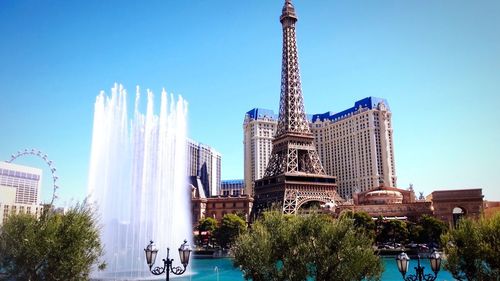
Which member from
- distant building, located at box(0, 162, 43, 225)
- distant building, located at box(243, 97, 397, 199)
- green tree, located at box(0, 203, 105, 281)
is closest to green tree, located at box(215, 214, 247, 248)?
green tree, located at box(0, 203, 105, 281)

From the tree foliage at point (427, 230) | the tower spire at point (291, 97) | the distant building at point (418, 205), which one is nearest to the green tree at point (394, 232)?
the tree foliage at point (427, 230)

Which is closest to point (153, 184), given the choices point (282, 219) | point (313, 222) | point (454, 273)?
point (282, 219)

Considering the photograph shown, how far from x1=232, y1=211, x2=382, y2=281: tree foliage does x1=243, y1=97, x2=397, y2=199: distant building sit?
12207cm

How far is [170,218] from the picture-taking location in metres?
40.3

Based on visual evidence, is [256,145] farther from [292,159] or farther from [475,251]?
[475,251]

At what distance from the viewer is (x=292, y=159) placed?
9638 centimetres

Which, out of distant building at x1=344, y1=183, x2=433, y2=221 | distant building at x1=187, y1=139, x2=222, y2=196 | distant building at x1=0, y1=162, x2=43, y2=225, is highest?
distant building at x1=187, y1=139, x2=222, y2=196

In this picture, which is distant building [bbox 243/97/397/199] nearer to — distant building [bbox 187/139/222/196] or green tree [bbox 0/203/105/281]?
distant building [bbox 187/139/222/196]

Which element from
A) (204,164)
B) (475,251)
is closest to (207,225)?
(475,251)

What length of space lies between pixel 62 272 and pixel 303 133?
80.8 meters

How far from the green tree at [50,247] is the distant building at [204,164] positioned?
444ft

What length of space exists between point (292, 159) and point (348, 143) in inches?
2513

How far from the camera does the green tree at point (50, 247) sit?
2197 cm

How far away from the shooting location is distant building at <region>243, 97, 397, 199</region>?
467ft
